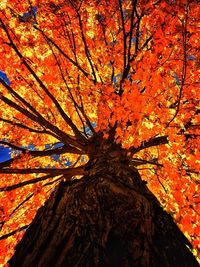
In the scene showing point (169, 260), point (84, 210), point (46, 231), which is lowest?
point (169, 260)

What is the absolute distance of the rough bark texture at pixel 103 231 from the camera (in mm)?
3053

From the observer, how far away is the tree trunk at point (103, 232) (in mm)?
3053

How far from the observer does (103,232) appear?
3.44 m

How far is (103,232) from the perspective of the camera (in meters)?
3.44

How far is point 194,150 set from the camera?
8312mm

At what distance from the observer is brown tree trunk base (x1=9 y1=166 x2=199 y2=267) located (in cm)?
305

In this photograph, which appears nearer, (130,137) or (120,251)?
(120,251)

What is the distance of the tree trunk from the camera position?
305 cm

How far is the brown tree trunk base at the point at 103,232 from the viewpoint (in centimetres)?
305

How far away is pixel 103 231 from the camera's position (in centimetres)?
346

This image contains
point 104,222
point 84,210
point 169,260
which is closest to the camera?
point 169,260

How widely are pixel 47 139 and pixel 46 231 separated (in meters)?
8.24

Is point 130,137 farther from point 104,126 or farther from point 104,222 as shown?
point 104,222

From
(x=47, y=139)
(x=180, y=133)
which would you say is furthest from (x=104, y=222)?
(x=47, y=139)
